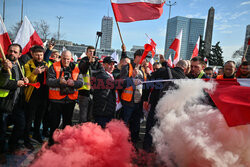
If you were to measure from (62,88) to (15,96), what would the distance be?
0.80 m

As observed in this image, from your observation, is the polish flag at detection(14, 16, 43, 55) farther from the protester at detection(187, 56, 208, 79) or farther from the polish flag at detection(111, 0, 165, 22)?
the protester at detection(187, 56, 208, 79)

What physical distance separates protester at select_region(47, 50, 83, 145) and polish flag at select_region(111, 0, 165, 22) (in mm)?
1338

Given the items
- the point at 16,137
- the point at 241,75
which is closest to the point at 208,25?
the point at 241,75

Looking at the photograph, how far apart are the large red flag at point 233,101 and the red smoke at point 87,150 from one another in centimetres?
103

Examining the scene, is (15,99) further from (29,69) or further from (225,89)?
(225,89)

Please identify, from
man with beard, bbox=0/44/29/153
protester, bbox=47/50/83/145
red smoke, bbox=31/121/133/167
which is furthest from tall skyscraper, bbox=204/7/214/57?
red smoke, bbox=31/121/133/167

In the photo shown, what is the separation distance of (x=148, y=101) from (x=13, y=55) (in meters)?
2.83

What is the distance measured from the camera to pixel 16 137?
3.42 m

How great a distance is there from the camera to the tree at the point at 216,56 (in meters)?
43.5

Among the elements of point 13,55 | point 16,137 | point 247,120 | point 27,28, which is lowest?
point 16,137

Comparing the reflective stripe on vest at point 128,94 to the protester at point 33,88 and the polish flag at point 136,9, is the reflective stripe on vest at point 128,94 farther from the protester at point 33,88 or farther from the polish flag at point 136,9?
the protester at point 33,88

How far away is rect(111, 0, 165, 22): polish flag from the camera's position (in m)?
3.80

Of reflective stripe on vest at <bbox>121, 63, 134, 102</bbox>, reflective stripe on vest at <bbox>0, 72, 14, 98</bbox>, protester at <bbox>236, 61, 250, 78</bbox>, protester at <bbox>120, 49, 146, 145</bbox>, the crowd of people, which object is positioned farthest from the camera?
reflective stripe on vest at <bbox>121, 63, 134, 102</bbox>

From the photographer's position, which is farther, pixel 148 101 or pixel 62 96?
pixel 148 101
